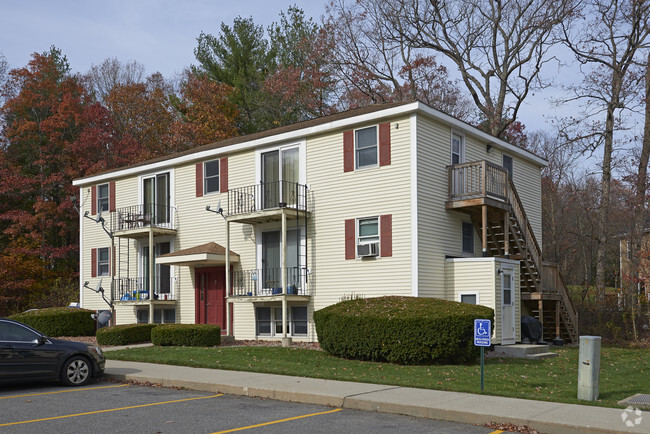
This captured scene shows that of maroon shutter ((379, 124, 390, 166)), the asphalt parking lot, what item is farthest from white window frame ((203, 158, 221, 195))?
the asphalt parking lot

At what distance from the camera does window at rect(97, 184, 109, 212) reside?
29266 mm

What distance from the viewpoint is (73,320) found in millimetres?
25359

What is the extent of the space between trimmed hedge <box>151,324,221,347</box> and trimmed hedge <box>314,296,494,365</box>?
15.0ft

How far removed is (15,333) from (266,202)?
37.1ft

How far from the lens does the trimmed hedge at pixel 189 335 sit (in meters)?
19.8

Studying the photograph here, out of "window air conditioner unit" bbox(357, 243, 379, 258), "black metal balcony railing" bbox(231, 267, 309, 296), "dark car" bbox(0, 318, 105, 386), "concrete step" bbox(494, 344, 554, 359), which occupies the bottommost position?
"concrete step" bbox(494, 344, 554, 359)

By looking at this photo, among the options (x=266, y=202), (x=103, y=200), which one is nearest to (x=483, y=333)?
(x=266, y=202)

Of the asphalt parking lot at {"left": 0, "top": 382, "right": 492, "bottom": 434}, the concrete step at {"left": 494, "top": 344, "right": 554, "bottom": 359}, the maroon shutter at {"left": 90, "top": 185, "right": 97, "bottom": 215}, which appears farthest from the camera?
the maroon shutter at {"left": 90, "top": 185, "right": 97, "bottom": 215}

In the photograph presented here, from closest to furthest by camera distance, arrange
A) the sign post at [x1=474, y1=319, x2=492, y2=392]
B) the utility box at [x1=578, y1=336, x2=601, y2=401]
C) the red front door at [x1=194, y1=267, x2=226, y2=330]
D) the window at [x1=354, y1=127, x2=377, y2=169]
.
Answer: the utility box at [x1=578, y1=336, x2=601, y2=401]
the sign post at [x1=474, y1=319, x2=492, y2=392]
the window at [x1=354, y1=127, x2=377, y2=169]
the red front door at [x1=194, y1=267, x2=226, y2=330]

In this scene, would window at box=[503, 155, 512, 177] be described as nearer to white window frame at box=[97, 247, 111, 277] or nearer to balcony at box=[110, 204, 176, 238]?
balcony at box=[110, 204, 176, 238]

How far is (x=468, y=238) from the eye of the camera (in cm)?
2256

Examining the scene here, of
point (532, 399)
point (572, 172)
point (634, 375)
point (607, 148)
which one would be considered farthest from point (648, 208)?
point (532, 399)

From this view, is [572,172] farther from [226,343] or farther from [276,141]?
[226,343]

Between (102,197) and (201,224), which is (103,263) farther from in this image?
(201,224)
